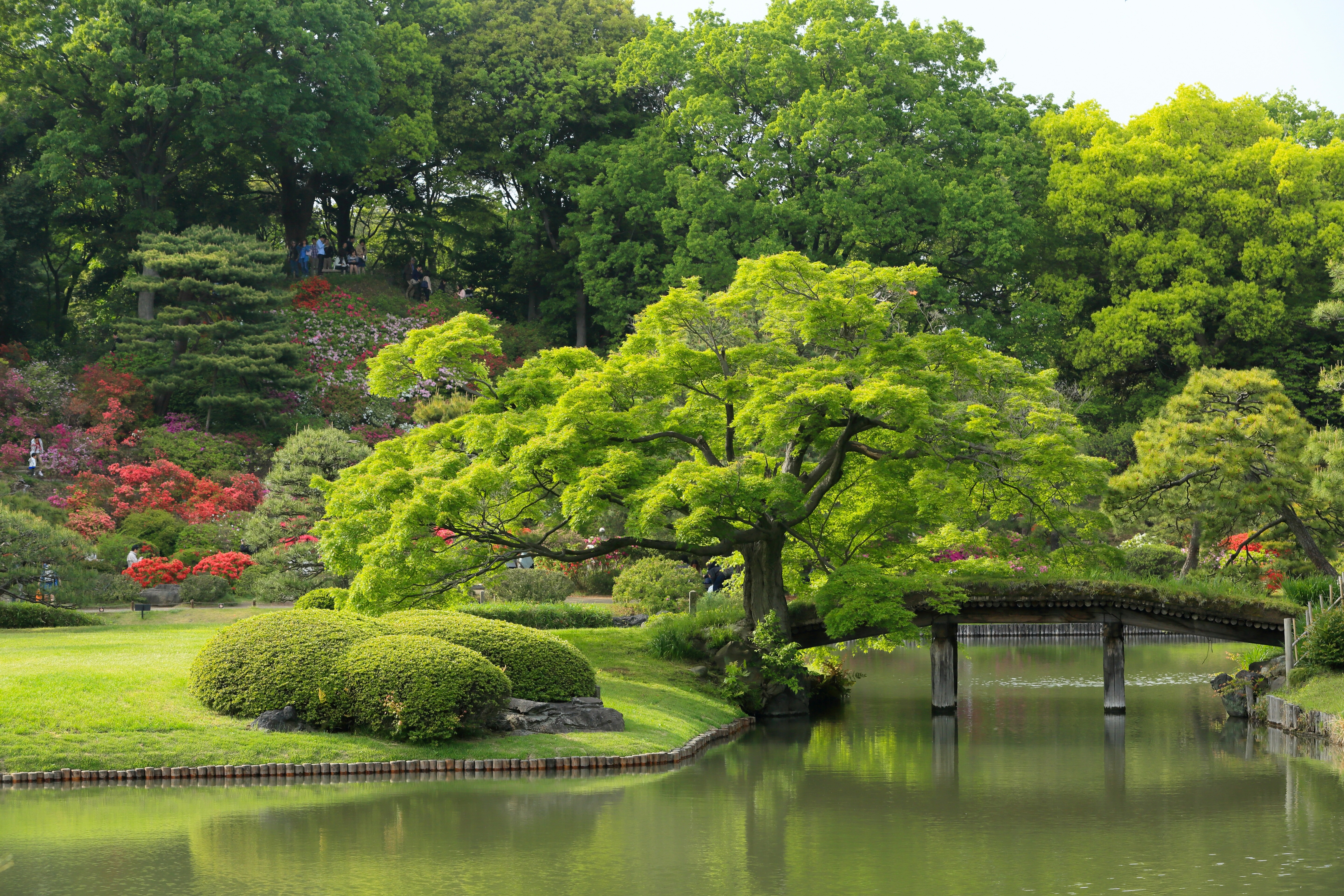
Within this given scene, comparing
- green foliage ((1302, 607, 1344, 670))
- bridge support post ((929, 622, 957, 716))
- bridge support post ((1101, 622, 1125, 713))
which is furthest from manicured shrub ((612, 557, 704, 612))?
green foliage ((1302, 607, 1344, 670))

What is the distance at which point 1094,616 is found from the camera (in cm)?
2570

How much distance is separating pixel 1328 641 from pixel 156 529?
88.6ft

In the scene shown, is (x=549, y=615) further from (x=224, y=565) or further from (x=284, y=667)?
(x=284, y=667)

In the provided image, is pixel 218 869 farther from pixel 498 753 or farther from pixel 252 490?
pixel 252 490

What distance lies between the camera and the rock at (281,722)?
61.0 feet

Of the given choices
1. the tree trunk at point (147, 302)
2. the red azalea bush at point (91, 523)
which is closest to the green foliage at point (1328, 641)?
the red azalea bush at point (91, 523)

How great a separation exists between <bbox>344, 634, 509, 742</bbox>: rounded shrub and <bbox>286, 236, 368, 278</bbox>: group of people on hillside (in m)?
35.9

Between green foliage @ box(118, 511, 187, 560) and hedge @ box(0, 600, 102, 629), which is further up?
green foliage @ box(118, 511, 187, 560)

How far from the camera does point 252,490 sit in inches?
1458

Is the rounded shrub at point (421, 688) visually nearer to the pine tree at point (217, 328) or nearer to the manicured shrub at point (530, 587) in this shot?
the manicured shrub at point (530, 587)

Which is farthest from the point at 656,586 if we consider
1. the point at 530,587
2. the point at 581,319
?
the point at 581,319

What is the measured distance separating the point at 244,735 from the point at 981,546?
670 inches

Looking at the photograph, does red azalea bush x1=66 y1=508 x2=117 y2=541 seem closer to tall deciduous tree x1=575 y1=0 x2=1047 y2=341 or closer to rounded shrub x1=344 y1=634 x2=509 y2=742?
rounded shrub x1=344 y1=634 x2=509 y2=742

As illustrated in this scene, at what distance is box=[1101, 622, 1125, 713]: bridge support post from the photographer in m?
25.8
